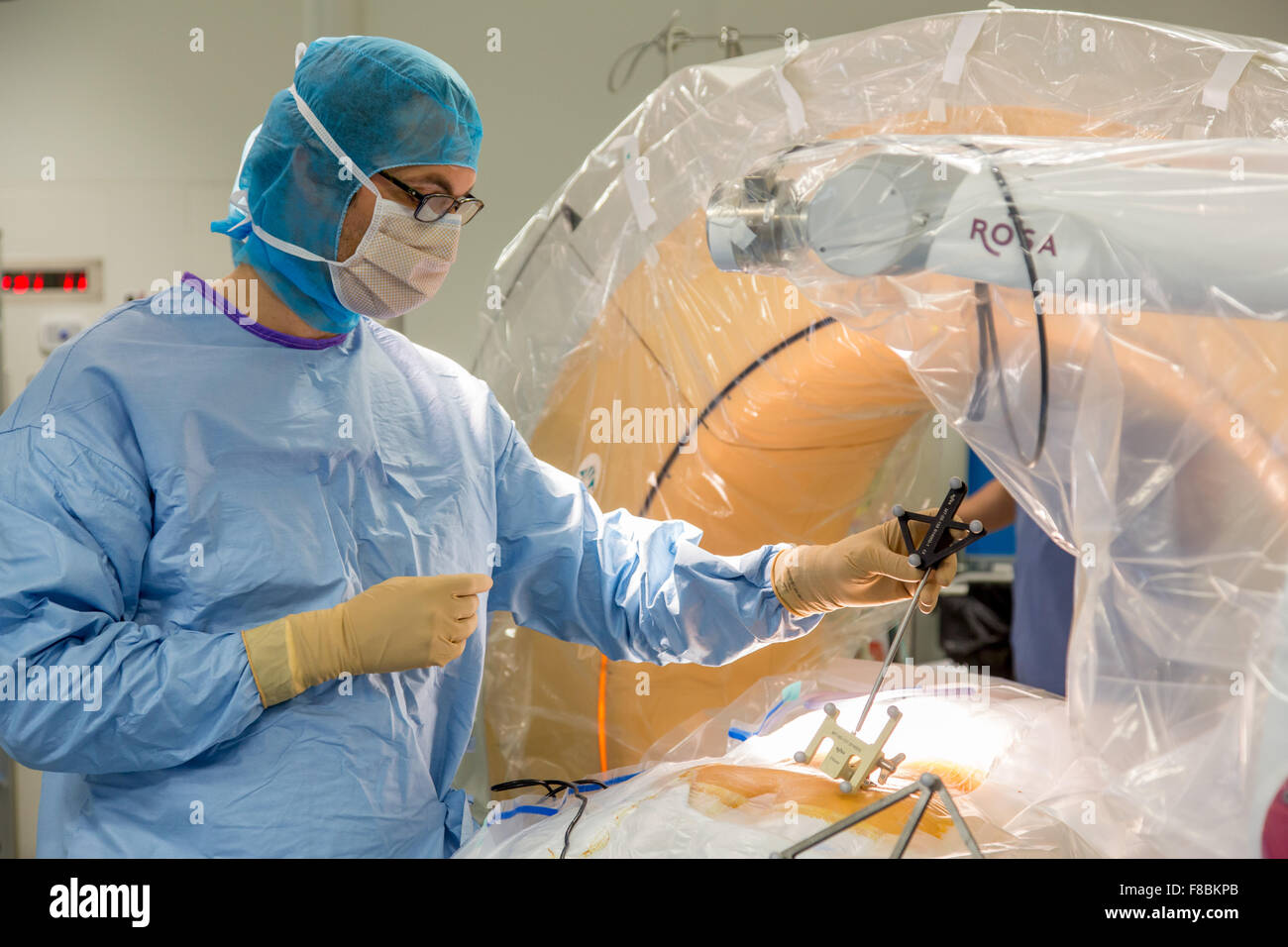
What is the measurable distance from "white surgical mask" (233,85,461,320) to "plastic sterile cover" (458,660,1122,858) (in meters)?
0.64

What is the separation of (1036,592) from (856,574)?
94 centimetres

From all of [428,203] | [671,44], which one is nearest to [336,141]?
[428,203]

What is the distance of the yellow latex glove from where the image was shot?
4.20 ft

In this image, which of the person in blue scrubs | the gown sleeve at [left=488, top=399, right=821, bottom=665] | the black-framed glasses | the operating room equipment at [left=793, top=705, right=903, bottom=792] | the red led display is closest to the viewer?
the operating room equipment at [left=793, top=705, right=903, bottom=792]

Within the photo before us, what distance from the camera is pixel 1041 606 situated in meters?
2.09

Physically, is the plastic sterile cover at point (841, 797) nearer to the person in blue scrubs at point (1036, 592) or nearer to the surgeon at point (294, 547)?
the surgeon at point (294, 547)

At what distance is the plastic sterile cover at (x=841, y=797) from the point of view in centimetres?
104

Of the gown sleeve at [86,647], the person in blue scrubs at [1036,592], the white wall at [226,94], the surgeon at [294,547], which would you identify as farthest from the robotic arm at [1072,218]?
the white wall at [226,94]

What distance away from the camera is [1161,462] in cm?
95

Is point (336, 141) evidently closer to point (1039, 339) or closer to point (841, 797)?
point (1039, 339)

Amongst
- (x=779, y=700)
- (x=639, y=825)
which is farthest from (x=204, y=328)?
(x=779, y=700)

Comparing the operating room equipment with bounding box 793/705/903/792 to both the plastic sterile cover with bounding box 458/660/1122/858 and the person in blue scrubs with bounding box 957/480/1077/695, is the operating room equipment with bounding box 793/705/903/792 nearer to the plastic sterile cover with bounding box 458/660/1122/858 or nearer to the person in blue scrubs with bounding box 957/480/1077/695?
the plastic sterile cover with bounding box 458/660/1122/858

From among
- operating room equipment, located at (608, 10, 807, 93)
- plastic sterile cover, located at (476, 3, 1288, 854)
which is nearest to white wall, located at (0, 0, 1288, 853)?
operating room equipment, located at (608, 10, 807, 93)
